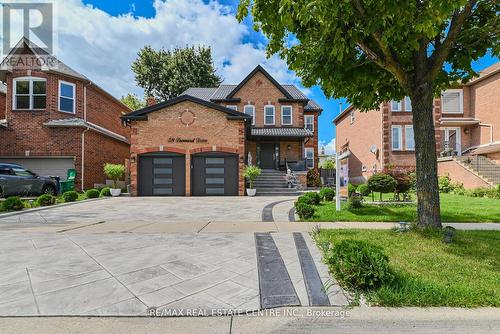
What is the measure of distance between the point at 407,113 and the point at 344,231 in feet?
60.7

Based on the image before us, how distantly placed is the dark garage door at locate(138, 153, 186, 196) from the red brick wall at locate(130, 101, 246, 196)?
34 cm

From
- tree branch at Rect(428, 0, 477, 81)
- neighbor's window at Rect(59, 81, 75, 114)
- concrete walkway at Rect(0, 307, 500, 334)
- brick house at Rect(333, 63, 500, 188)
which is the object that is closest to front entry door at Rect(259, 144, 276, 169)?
brick house at Rect(333, 63, 500, 188)

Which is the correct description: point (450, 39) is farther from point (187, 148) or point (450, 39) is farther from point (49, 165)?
point (49, 165)

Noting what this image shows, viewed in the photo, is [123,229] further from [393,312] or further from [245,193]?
[245,193]

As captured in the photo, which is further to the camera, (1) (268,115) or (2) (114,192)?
(1) (268,115)

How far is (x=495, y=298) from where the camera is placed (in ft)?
9.84

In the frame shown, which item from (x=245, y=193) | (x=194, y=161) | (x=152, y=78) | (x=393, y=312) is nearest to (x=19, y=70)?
(x=194, y=161)

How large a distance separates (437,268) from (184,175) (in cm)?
→ 1406

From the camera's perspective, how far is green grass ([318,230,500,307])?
300cm

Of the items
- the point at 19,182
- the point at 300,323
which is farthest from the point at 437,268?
the point at 19,182

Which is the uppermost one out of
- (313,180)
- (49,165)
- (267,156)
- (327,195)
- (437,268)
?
(267,156)

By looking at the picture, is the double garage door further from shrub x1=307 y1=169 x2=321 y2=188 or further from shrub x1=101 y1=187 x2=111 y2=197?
shrub x1=307 y1=169 x2=321 y2=188

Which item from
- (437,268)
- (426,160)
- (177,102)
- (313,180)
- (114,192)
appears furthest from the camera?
(313,180)

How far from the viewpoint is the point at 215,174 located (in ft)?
53.0
